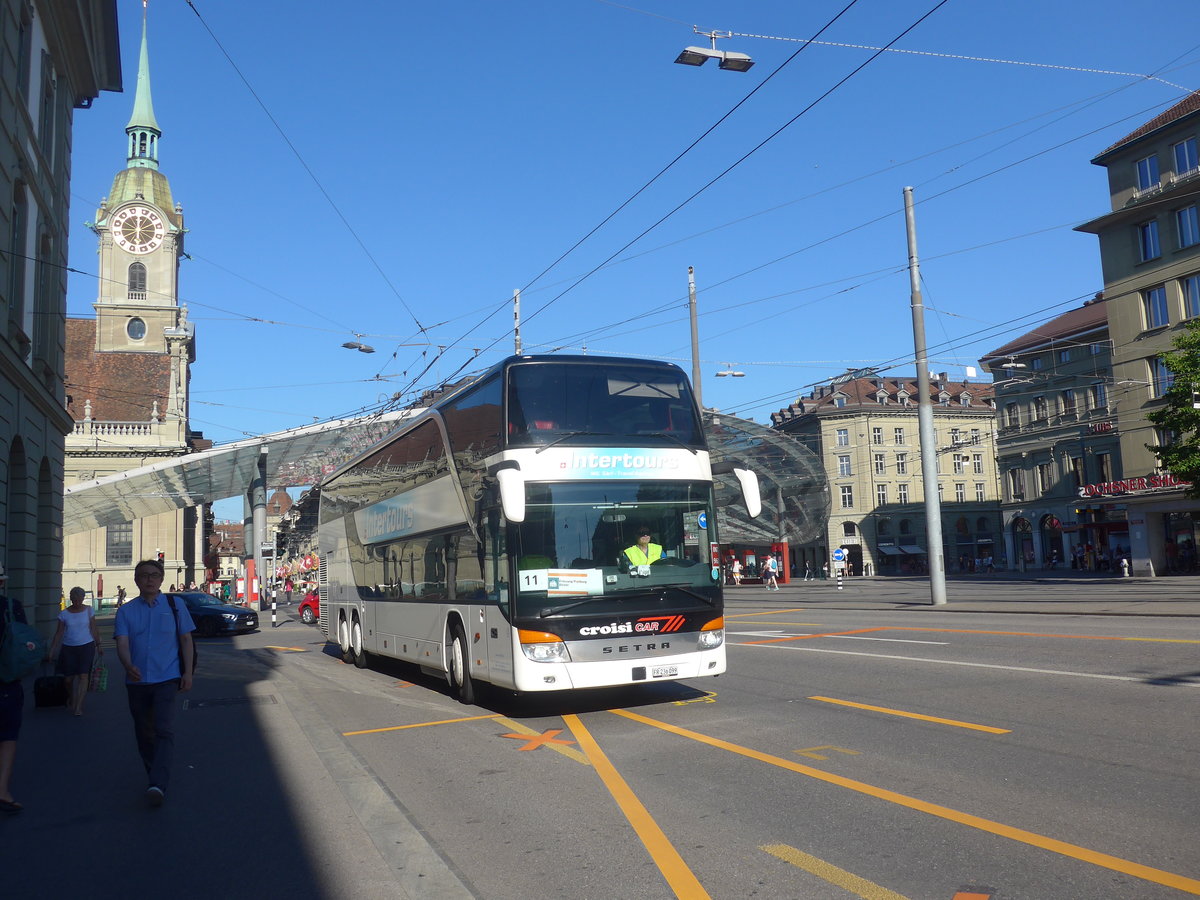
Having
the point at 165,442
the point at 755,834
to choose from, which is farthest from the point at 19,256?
the point at 165,442

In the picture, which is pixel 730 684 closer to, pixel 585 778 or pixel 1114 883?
pixel 585 778

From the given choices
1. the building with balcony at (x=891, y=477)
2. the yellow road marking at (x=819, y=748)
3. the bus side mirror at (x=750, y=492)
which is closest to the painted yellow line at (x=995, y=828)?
the yellow road marking at (x=819, y=748)

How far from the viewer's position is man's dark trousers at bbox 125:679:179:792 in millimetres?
7336

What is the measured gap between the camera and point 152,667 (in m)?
7.34

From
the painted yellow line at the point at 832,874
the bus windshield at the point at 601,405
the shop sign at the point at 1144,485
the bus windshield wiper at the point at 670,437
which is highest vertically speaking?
the shop sign at the point at 1144,485

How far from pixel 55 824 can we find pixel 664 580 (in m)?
5.95

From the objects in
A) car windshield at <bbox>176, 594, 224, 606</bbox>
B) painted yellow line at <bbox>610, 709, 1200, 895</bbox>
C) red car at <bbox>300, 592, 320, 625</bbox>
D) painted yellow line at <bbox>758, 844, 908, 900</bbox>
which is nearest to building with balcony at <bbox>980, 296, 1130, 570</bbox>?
red car at <bbox>300, 592, 320, 625</bbox>

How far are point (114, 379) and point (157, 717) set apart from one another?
81470mm

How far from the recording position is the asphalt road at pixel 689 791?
5168 mm

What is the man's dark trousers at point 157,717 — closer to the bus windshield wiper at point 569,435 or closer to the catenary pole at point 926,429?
the bus windshield wiper at point 569,435

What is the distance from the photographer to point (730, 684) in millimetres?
12203

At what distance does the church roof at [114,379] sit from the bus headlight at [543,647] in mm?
75160

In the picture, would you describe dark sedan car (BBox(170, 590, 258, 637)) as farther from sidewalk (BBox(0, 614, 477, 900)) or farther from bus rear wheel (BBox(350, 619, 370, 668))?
sidewalk (BBox(0, 614, 477, 900))

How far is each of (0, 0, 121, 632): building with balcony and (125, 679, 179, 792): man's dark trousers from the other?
40.4ft
